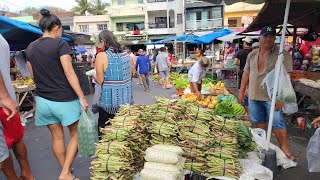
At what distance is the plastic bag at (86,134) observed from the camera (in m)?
3.22

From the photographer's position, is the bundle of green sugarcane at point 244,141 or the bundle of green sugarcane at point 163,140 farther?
the bundle of green sugarcane at point 244,141

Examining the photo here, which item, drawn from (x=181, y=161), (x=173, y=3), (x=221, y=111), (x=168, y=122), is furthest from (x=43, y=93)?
(x=173, y=3)

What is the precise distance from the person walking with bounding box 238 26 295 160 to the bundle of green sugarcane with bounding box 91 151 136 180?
2.33 metres

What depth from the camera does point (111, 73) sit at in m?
3.60

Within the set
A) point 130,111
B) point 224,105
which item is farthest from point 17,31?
point 224,105

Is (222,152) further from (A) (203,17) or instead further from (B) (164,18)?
(B) (164,18)

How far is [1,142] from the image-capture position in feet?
7.38

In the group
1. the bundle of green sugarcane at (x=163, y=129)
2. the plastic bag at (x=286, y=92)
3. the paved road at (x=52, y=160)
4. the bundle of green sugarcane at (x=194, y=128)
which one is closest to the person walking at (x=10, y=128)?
the paved road at (x=52, y=160)

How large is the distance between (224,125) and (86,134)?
1.70 meters

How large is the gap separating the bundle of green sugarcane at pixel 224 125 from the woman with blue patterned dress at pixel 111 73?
49.7 inches

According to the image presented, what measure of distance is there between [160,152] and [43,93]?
166 cm

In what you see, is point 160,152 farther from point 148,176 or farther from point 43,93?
point 43,93

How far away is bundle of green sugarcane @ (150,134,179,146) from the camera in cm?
303

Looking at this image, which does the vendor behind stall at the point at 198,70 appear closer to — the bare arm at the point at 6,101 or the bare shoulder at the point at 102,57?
the bare shoulder at the point at 102,57
